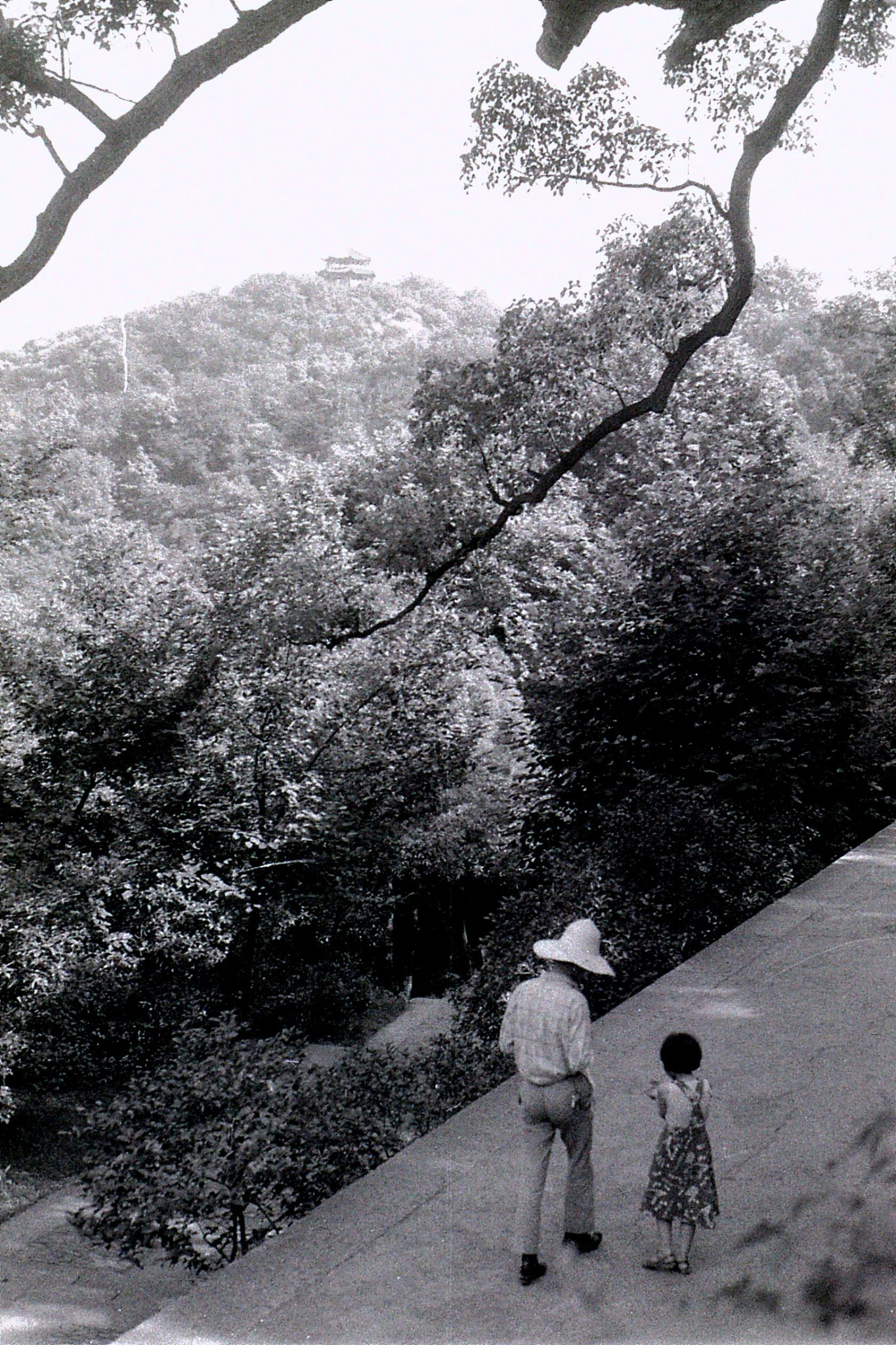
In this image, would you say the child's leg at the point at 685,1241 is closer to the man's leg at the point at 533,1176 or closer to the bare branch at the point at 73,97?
the man's leg at the point at 533,1176

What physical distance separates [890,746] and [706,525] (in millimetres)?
3814

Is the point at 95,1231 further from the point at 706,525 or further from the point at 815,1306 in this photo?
the point at 706,525

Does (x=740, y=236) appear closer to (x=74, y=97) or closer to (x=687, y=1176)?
(x=74, y=97)

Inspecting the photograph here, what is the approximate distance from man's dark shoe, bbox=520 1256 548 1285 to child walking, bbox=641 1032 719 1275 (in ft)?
1.37

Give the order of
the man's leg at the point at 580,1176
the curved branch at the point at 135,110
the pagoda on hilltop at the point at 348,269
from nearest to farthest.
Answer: the man's leg at the point at 580,1176
the curved branch at the point at 135,110
the pagoda on hilltop at the point at 348,269

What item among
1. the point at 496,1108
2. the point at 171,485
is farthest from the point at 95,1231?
the point at 171,485

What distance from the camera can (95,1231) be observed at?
5836 mm

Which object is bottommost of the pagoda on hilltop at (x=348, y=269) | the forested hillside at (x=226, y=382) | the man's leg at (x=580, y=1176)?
the man's leg at (x=580, y=1176)

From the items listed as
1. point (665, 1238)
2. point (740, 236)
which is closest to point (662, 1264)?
point (665, 1238)

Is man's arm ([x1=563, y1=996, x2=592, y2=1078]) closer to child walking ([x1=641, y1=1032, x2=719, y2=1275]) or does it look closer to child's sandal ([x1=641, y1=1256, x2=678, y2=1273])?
child walking ([x1=641, y1=1032, x2=719, y2=1275])

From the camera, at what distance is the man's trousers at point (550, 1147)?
4180 mm

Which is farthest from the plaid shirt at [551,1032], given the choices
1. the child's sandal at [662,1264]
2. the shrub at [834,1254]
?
the shrub at [834,1254]

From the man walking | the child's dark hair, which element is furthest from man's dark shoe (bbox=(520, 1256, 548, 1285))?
the child's dark hair

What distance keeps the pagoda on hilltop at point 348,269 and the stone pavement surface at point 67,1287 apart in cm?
7319
